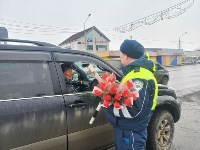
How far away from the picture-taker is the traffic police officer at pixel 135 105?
3.01m

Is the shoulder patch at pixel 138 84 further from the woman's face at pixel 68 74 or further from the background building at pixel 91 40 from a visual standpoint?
the background building at pixel 91 40

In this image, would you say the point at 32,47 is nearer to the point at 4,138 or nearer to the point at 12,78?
the point at 12,78

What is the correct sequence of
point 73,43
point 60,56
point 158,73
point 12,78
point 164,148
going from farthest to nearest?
point 73,43 < point 158,73 < point 164,148 < point 60,56 < point 12,78

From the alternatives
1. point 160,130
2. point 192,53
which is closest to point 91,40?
point 160,130

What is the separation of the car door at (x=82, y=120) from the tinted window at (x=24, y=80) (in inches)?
8.7

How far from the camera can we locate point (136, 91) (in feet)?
9.47

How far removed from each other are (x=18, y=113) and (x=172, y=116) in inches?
119

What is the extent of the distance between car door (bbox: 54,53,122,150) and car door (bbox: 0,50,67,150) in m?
0.11

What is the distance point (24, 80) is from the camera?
312 centimetres

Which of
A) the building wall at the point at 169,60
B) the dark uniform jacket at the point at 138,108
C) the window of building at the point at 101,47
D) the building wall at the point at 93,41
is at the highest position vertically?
the building wall at the point at 93,41

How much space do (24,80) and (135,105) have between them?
1.19 meters

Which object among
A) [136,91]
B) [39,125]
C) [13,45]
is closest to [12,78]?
[13,45]

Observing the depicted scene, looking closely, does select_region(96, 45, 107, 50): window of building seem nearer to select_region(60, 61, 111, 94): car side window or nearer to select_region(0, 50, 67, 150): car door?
select_region(60, 61, 111, 94): car side window

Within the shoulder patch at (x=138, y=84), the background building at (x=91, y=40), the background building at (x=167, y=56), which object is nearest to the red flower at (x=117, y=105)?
the shoulder patch at (x=138, y=84)
